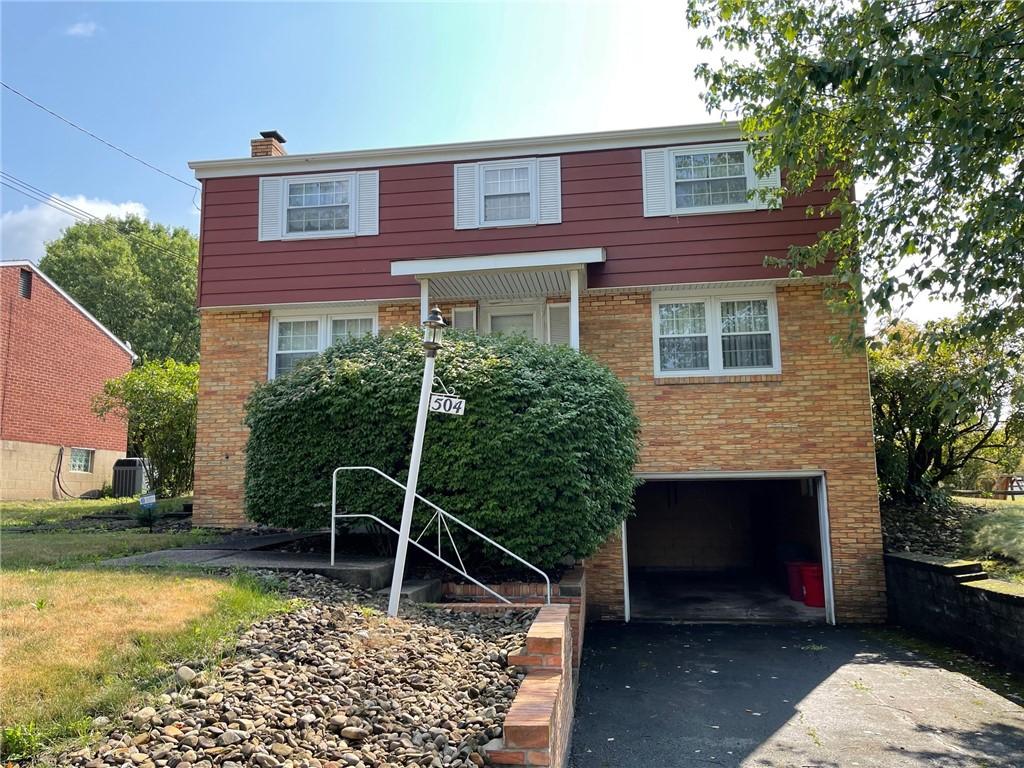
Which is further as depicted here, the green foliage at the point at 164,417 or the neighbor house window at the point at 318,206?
the green foliage at the point at 164,417

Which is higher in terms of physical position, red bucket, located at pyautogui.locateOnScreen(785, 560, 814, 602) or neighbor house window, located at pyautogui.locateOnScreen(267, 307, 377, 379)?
neighbor house window, located at pyautogui.locateOnScreen(267, 307, 377, 379)

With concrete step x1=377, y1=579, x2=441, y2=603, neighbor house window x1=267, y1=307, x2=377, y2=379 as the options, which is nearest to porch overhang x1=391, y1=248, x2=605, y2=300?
neighbor house window x1=267, y1=307, x2=377, y2=379

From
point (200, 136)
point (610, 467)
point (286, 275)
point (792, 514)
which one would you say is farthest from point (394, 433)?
point (200, 136)

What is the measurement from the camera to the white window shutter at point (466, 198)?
11023 mm

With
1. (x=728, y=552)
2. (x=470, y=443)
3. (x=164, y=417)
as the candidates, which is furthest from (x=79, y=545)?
(x=728, y=552)

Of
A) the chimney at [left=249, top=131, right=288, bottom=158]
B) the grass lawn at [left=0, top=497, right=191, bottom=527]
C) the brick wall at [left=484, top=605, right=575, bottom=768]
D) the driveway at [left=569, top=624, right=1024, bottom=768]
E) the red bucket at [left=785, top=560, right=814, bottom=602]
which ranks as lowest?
the driveway at [left=569, top=624, right=1024, bottom=768]

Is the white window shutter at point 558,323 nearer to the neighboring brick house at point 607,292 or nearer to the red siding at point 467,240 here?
the neighboring brick house at point 607,292

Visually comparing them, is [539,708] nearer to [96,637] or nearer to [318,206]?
[96,637]

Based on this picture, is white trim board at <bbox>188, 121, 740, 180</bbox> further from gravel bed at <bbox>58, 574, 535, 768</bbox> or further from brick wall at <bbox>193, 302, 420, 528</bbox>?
gravel bed at <bbox>58, 574, 535, 768</bbox>

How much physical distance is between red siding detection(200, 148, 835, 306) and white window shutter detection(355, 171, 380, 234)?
0.12 meters

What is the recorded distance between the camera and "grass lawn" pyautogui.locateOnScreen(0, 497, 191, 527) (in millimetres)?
12781

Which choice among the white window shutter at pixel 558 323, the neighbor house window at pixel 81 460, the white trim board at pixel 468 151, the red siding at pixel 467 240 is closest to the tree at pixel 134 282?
the neighbor house window at pixel 81 460

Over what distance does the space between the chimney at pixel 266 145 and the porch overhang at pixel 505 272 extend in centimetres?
350

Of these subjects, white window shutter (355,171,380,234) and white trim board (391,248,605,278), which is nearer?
white trim board (391,248,605,278)
